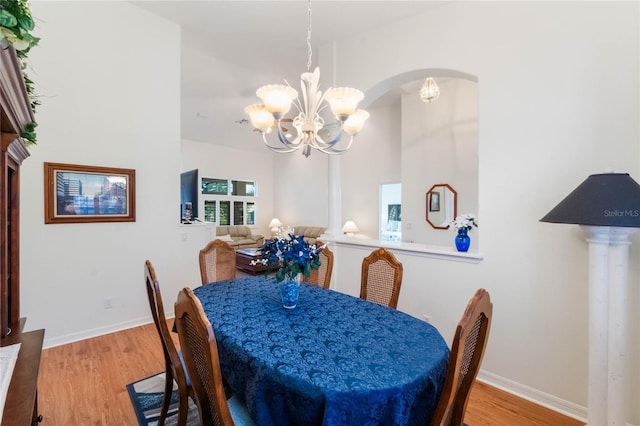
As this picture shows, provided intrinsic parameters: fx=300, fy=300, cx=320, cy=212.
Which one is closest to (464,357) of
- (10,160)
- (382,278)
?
(382,278)

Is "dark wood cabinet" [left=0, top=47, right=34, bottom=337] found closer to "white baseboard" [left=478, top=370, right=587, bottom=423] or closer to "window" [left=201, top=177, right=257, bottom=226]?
"white baseboard" [left=478, top=370, right=587, bottom=423]

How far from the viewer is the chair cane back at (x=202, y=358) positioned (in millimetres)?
1077

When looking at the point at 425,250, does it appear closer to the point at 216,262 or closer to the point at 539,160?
the point at 539,160

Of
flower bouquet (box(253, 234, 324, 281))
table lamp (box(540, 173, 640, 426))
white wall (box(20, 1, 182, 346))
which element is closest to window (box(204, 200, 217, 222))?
white wall (box(20, 1, 182, 346))

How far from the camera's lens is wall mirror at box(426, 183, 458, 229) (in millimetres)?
5430

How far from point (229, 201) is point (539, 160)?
8142 millimetres

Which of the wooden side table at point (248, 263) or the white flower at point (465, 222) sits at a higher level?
the white flower at point (465, 222)

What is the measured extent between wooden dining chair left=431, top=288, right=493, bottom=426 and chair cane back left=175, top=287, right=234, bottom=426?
2.63 feet

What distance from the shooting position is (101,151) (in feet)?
10.4

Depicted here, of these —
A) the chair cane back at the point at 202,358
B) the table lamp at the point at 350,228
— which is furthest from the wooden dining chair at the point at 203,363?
the table lamp at the point at 350,228

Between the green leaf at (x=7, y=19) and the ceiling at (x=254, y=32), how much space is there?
9.00 feet

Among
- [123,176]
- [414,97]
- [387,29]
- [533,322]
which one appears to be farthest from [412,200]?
[123,176]

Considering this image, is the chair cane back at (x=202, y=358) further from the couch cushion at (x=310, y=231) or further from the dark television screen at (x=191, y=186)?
the dark television screen at (x=191, y=186)

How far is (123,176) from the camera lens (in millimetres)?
3293
